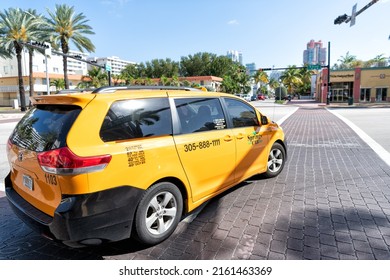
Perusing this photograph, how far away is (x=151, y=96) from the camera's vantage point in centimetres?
309

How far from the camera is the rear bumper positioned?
2.45m

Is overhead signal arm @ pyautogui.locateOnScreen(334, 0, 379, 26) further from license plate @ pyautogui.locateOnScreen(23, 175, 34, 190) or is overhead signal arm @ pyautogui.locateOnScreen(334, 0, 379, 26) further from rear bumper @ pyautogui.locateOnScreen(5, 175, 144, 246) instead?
license plate @ pyautogui.locateOnScreen(23, 175, 34, 190)

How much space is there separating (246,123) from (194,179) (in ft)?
4.99

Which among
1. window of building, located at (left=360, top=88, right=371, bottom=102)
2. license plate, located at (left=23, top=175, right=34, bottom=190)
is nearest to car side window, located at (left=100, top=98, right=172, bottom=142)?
license plate, located at (left=23, top=175, right=34, bottom=190)

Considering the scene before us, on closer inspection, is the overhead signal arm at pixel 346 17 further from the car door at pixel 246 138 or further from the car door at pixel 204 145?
the car door at pixel 204 145

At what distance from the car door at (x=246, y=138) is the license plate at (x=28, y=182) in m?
2.56


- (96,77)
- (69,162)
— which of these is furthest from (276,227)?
(96,77)

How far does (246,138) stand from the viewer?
4.32m

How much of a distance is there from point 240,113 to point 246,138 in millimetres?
407

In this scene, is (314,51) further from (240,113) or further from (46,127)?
(46,127)

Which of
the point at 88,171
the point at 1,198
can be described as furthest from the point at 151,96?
the point at 1,198
